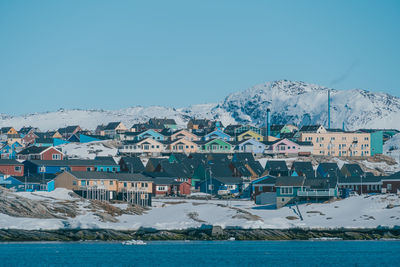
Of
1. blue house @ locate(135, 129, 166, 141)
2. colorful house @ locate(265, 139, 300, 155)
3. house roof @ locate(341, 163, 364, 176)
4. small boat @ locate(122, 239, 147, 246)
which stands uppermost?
blue house @ locate(135, 129, 166, 141)

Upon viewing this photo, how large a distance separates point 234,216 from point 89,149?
190 ft

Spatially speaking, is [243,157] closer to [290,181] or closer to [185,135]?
[185,135]

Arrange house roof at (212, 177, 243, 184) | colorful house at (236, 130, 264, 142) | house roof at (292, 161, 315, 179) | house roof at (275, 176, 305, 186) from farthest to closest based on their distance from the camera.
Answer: colorful house at (236, 130, 264, 142)
house roof at (292, 161, 315, 179)
house roof at (212, 177, 243, 184)
house roof at (275, 176, 305, 186)

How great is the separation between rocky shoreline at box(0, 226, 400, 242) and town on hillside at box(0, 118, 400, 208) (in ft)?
44.6

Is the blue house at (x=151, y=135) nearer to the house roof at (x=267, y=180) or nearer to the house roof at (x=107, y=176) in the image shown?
the house roof at (x=267, y=180)

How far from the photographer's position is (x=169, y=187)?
10256 cm

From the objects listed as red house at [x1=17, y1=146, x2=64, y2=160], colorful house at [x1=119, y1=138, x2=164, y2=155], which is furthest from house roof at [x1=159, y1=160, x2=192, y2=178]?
colorful house at [x1=119, y1=138, x2=164, y2=155]

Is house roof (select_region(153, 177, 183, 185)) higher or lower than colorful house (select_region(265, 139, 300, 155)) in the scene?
lower

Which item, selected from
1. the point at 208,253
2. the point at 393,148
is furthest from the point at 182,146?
the point at 208,253

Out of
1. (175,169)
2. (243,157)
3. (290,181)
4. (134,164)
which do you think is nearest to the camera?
(290,181)

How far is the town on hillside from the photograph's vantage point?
91000 millimetres

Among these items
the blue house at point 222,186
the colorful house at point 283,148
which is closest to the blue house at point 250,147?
the colorful house at point 283,148

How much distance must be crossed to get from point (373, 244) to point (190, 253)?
1554cm

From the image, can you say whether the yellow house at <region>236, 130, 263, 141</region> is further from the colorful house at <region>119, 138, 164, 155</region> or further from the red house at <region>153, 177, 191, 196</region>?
the red house at <region>153, 177, 191, 196</region>
